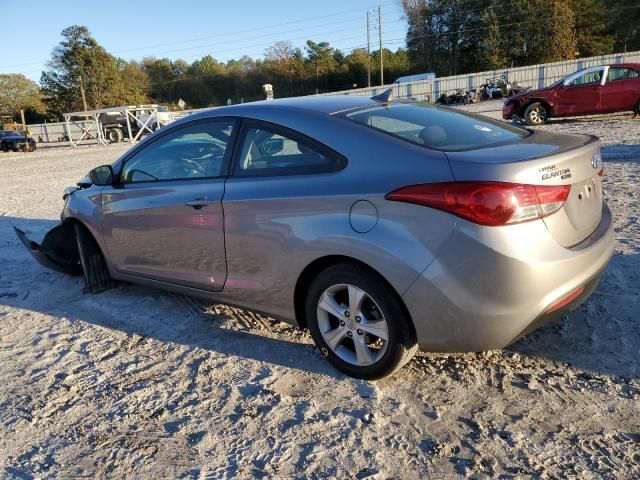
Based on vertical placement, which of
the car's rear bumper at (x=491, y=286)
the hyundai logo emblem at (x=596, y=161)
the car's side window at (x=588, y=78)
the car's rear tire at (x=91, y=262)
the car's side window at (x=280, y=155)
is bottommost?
the car's rear tire at (x=91, y=262)

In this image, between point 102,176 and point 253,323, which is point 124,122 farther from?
point 253,323

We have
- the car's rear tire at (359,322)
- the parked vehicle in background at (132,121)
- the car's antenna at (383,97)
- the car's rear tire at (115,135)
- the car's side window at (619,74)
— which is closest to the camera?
the car's rear tire at (359,322)

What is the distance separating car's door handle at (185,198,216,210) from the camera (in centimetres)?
347

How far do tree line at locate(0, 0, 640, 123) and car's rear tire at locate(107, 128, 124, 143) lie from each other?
26.9 metres

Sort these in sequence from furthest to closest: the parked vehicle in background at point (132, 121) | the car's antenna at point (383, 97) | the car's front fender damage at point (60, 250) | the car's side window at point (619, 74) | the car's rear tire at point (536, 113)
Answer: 1. the parked vehicle in background at point (132, 121)
2. the car's rear tire at point (536, 113)
3. the car's side window at point (619, 74)
4. the car's front fender damage at point (60, 250)
5. the car's antenna at point (383, 97)

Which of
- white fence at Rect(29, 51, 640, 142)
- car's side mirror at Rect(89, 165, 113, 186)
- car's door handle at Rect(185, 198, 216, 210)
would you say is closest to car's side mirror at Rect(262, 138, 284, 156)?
car's door handle at Rect(185, 198, 216, 210)

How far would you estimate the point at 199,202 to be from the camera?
11.5ft

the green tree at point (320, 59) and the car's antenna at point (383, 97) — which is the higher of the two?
the green tree at point (320, 59)

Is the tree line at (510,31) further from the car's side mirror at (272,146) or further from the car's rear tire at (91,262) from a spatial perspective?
the car's side mirror at (272,146)

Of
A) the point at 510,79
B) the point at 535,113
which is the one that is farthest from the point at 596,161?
the point at 510,79

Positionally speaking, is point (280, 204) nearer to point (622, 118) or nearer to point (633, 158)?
point (633, 158)

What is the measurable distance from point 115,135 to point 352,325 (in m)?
36.7

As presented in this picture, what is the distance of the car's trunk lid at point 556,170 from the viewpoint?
2.50 metres

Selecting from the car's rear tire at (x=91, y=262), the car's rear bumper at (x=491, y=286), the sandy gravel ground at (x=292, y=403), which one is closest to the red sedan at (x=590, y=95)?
the sandy gravel ground at (x=292, y=403)
